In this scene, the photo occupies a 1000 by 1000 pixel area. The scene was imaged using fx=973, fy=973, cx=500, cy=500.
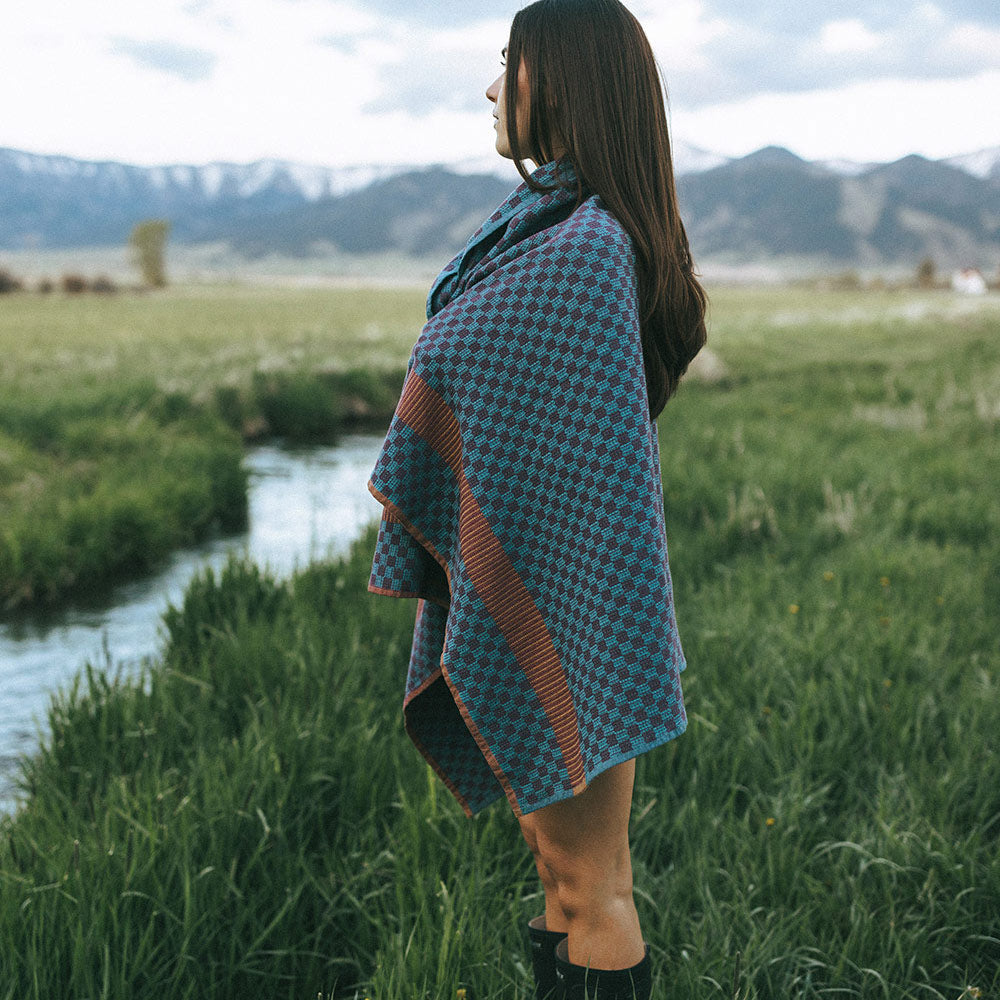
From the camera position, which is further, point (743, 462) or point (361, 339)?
point (361, 339)

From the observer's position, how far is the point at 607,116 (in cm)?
177

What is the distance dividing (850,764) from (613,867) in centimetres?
171

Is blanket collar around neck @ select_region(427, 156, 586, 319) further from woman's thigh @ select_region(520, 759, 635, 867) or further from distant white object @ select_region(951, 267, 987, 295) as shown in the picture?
distant white object @ select_region(951, 267, 987, 295)

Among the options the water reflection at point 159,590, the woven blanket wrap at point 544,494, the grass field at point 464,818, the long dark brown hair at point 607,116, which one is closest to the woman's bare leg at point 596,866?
the woven blanket wrap at point 544,494

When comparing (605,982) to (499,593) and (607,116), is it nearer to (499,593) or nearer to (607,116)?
(499,593)

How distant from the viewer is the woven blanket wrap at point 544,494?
169 cm

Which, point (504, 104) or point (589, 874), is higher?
point (504, 104)

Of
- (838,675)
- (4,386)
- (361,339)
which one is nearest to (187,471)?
(4,386)

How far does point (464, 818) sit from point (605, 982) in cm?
104

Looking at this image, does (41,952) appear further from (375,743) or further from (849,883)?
(849,883)

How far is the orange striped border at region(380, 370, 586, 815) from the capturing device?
1.76 meters

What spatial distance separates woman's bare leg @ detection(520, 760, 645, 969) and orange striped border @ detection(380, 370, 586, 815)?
13cm

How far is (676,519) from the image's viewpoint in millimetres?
6543

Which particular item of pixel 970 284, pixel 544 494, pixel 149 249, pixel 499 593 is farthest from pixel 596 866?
pixel 149 249
